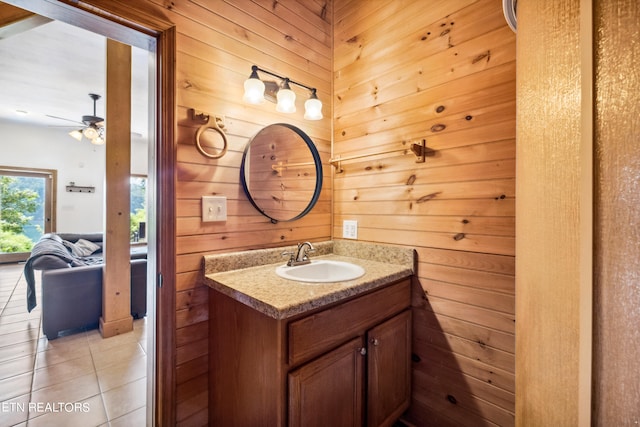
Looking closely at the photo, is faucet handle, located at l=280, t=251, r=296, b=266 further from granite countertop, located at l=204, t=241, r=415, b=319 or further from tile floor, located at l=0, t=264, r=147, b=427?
tile floor, located at l=0, t=264, r=147, b=427

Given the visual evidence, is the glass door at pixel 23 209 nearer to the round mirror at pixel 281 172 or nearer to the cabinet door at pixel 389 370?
the round mirror at pixel 281 172

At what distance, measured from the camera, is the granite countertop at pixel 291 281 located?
93cm

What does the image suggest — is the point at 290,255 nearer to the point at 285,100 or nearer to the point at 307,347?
Answer: the point at 307,347

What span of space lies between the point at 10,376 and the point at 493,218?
3112 millimetres

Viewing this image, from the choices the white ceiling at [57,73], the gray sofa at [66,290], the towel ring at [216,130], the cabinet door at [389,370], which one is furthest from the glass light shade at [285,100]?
the gray sofa at [66,290]

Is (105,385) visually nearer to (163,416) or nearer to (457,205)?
(163,416)

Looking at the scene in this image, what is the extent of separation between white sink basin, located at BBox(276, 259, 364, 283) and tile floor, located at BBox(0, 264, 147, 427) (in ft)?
4.02

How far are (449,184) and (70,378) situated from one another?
8.87 feet

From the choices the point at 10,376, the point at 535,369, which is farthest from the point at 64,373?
the point at 535,369

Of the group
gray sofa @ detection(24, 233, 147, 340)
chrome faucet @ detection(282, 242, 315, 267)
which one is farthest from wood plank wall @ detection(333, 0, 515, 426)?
gray sofa @ detection(24, 233, 147, 340)

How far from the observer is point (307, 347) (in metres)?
0.93

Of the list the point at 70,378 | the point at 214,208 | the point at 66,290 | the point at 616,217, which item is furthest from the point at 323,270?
the point at 66,290

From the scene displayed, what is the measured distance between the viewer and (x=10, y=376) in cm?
180

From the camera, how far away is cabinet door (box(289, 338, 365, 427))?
90cm
